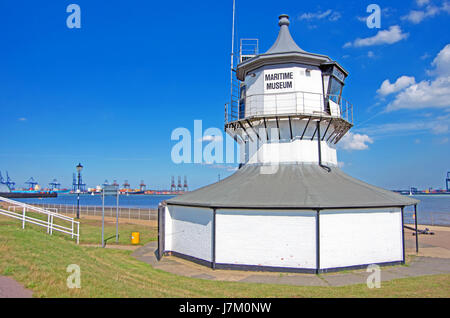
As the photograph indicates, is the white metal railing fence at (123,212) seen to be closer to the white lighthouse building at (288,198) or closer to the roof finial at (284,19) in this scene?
the white lighthouse building at (288,198)

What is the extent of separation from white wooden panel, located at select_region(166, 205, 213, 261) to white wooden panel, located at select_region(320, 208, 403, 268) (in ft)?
16.8

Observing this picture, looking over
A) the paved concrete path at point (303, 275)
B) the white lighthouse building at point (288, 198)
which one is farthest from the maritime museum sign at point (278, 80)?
the paved concrete path at point (303, 275)

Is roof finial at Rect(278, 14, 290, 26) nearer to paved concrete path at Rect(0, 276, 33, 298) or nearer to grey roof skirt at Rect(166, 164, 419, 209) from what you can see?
grey roof skirt at Rect(166, 164, 419, 209)

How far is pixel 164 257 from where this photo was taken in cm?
1622

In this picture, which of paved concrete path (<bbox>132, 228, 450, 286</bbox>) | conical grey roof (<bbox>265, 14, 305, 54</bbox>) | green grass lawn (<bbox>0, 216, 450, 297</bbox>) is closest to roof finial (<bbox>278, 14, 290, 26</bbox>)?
conical grey roof (<bbox>265, 14, 305, 54</bbox>)

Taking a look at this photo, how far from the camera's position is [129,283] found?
9.57 metres

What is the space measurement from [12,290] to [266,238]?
9.22 meters

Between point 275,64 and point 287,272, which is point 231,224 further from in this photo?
point 275,64

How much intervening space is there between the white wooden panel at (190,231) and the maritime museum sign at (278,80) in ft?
26.7

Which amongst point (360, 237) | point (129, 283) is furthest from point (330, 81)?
point (129, 283)

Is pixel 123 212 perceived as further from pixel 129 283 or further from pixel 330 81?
pixel 129 283
